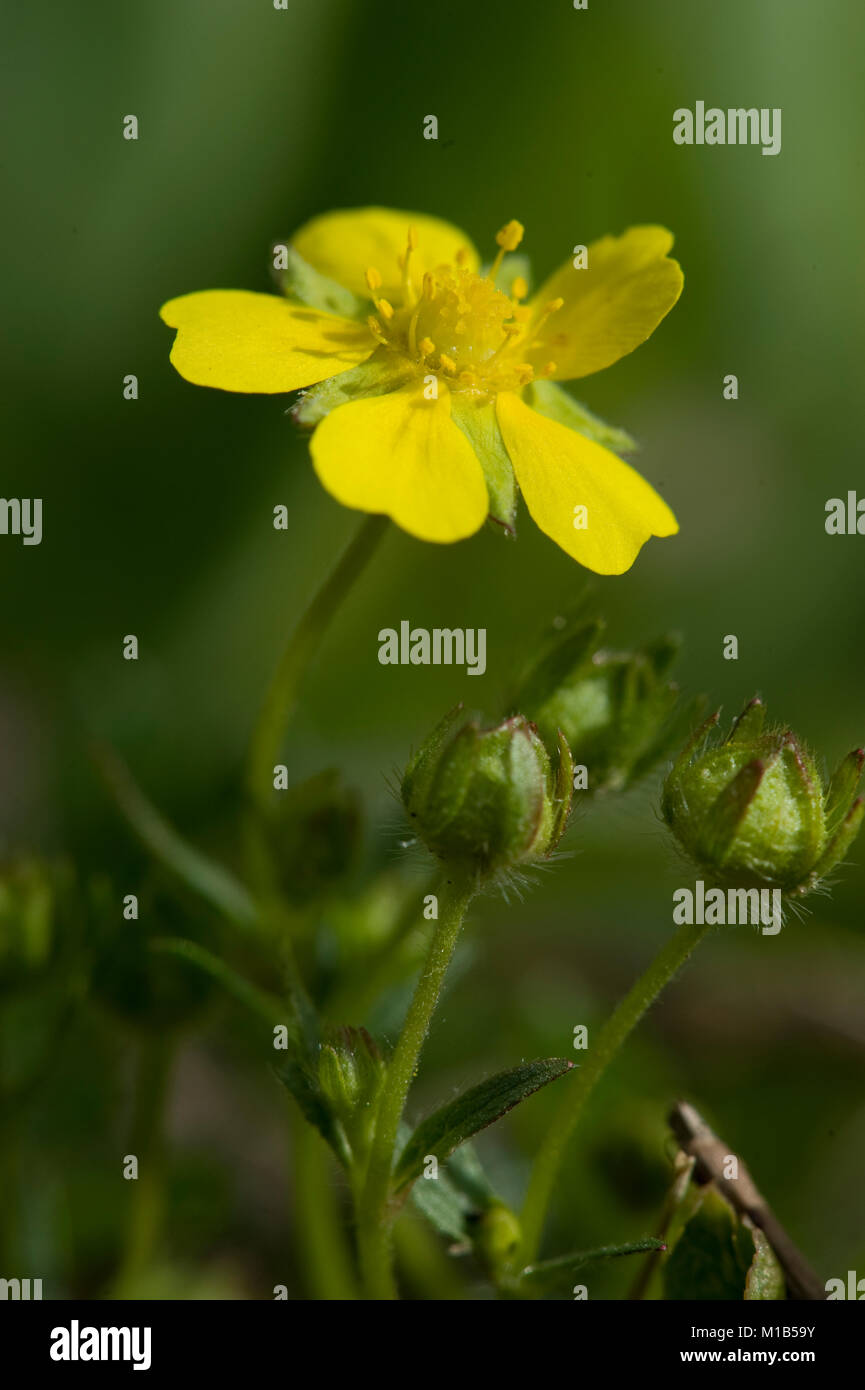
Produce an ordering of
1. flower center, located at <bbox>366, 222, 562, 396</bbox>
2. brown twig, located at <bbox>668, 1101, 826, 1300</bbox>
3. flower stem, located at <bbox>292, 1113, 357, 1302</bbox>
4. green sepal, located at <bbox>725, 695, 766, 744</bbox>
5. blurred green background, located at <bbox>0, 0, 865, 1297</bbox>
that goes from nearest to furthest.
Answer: green sepal, located at <bbox>725, 695, 766, 744</bbox>, brown twig, located at <bbox>668, 1101, 826, 1300</bbox>, flower center, located at <bbox>366, 222, 562, 396</bbox>, flower stem, located at <bbox>292, 1113, 357, 1302</bbox>, blurred green background, located at <bbox>0, 0, 865, 1297</bbox>

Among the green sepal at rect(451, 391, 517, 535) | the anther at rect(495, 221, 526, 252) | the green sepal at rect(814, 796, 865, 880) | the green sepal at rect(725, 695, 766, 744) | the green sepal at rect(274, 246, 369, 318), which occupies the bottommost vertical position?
the green sepal at rect(814, 796, 865, 880)

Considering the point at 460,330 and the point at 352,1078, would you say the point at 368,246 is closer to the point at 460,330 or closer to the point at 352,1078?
the point at 460,330

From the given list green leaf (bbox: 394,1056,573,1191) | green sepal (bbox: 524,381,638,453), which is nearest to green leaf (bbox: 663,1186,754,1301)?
green leaf (bbox: 394,1056,573,1191)

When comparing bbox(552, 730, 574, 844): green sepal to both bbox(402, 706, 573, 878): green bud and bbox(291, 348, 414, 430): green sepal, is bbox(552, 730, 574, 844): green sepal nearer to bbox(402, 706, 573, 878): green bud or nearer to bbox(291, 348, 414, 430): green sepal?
bbox(402, 706, 573, 878): green bud

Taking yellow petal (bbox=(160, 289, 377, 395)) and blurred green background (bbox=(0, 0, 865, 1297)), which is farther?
blurred green background (bbox=(0, 0, 865, 1297))

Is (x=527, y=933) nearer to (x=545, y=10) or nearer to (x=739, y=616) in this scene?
(x=739, y=616)

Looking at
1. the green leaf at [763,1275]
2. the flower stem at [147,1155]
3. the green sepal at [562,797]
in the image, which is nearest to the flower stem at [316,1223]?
the flower stem at [147,1155]

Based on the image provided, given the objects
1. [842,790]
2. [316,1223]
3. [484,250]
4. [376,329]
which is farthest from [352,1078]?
[484,250]

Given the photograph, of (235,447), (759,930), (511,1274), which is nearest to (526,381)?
(511,1274)
